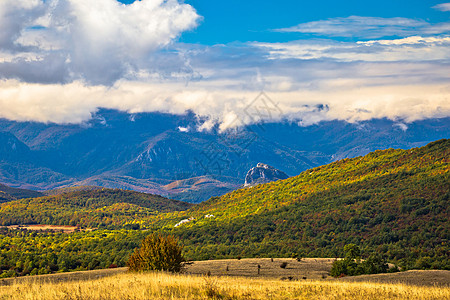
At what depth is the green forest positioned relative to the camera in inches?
3583

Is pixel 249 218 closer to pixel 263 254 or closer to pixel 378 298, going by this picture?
pixel 263 254

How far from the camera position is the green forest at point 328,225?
9100cm

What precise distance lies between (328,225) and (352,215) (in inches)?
243

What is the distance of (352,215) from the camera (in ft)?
384

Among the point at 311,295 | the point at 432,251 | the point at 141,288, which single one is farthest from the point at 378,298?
the point at 432,251

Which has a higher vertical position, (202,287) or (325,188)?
(325,188)

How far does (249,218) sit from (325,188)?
24.6 meters

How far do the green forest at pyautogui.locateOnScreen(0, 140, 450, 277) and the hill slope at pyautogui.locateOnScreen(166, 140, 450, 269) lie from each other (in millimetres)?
193

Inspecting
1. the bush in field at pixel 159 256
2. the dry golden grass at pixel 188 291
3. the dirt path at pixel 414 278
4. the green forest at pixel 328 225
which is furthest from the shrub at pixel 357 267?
the dry golden grass at pixel 188 291

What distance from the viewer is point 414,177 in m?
125

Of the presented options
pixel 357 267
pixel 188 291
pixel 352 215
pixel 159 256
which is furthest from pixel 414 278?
pixel 352 215

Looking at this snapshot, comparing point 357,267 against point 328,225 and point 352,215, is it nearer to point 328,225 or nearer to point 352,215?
point 328,225

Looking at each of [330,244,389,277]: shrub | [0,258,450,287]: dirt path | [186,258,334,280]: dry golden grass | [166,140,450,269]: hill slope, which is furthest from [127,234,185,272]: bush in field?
[166,140,450,269]: hill slope

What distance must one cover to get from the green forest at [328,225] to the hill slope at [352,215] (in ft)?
0.63
